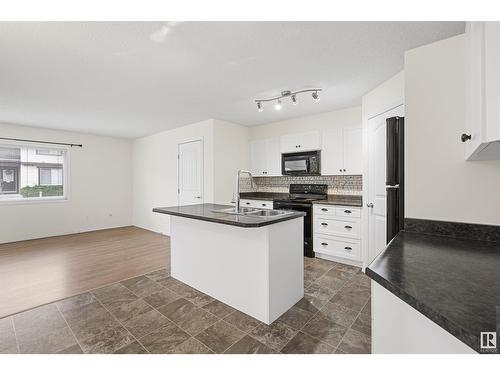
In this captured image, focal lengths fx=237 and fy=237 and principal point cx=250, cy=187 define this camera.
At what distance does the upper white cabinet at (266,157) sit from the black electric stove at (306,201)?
1.64ft

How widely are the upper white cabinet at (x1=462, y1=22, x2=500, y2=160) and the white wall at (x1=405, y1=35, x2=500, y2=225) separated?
0.19 metres

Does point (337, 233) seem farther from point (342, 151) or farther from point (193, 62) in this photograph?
point (193, 62)

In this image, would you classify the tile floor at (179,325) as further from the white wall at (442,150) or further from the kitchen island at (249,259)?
the white wall at (442,150)

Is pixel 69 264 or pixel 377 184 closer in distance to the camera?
pixel 377 184

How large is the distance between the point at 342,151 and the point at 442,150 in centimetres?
227

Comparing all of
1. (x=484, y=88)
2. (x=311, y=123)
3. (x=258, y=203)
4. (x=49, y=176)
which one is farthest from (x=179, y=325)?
(x=49, y=176)

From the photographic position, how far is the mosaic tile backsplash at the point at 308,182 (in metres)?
3.91

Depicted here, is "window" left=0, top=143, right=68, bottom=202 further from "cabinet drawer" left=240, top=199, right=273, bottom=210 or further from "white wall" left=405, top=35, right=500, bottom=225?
"white wall" left=405, top=35, right=500, bottom=225

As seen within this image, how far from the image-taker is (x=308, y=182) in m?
4.44

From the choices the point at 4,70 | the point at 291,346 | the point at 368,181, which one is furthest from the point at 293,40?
the point at 4,70

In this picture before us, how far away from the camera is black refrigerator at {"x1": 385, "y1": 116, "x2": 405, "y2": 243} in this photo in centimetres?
182

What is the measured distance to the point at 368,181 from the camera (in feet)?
9.93

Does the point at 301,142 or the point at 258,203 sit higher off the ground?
the point at 301,142
